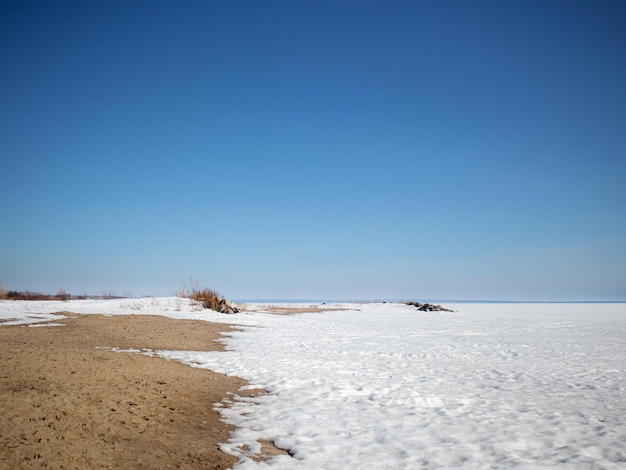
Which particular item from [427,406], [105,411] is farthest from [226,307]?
[105,411]

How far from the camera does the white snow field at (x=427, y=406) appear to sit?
13.1ft

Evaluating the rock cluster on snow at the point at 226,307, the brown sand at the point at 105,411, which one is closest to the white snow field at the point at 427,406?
the brown sand at the point at 105,411

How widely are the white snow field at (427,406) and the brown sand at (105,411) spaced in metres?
0.44

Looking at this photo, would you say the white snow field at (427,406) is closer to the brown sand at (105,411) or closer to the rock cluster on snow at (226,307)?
the brown sand at (105,411)

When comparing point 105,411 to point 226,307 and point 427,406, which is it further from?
point 226,307

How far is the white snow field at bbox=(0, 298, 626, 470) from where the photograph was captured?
3979 millimetres

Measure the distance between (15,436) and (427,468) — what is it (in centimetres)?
373

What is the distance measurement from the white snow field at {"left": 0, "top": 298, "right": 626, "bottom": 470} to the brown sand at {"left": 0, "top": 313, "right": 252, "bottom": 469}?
0.44m

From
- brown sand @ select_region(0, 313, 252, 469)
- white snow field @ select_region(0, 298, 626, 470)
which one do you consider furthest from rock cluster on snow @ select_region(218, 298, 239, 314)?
brown sand @ select_region(0, 313, 252, 469)

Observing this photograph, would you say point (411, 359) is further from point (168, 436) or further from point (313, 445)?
point (168, 436)

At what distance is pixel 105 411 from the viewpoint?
4.55m

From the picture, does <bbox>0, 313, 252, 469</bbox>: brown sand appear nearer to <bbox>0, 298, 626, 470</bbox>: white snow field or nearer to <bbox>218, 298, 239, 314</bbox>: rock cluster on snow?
<bbox>0, 298, 626, 470</bbox>: white snow field

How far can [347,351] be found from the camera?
1011 centimetres

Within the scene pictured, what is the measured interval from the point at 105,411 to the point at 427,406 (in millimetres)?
4016
